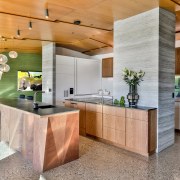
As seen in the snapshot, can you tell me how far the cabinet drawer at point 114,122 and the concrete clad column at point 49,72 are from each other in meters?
3.12

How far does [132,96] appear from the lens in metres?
4.23

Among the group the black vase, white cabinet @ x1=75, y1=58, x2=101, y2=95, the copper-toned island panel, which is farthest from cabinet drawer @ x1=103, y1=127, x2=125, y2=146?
white cabinet @ x1=75, y1=58, x2=101, y2=95

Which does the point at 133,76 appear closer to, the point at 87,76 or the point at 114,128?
the point at 114,128

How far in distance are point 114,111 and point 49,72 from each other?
12.3ft

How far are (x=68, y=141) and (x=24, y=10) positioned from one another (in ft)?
9.47

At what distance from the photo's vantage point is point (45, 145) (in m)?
3.10

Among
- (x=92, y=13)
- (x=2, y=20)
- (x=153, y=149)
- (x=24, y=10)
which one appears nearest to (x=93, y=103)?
(x=153, y=149)

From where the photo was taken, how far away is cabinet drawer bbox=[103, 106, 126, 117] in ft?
13.6

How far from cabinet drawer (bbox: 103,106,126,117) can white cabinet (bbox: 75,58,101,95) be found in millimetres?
3295

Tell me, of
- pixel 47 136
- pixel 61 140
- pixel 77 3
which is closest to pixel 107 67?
pixel 77 3

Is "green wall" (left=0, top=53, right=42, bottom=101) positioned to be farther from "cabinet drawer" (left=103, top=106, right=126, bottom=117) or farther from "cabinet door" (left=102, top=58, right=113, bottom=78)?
"cabinet drawer" (left=103, top=106, right=126, bottom=117)

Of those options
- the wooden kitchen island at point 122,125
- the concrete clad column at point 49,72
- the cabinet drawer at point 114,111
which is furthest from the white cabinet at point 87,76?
the cabinet drawer at point 114,111

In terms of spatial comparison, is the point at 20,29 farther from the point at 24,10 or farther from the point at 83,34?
the point at 83,34

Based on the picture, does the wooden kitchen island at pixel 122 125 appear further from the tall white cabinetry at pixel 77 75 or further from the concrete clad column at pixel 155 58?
the tall white cabinetry at pixel 77 75
